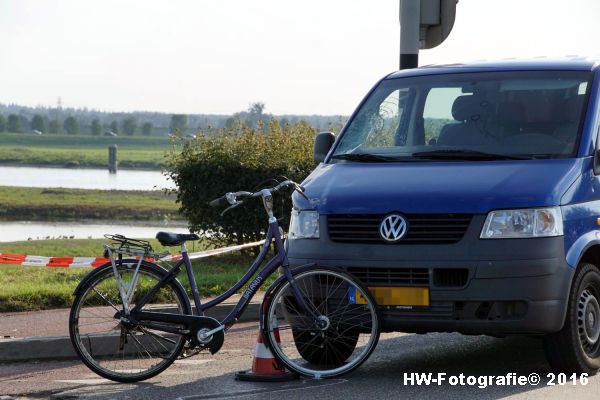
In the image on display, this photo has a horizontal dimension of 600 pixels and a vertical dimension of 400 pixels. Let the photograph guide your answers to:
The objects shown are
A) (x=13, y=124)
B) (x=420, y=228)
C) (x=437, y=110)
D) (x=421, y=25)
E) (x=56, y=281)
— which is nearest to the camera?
(x=420, y=228)

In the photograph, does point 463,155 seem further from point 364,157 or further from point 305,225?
point 305,225

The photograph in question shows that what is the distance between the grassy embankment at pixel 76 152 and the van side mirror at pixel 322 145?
51654mm

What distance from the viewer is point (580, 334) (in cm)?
853

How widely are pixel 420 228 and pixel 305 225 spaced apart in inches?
34.3

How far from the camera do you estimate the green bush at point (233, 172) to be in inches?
685

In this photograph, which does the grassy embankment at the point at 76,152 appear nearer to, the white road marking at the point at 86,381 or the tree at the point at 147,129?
the tree at the point at 147,129

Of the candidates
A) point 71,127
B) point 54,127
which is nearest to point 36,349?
point 71,127

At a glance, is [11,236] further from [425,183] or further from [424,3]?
[425,183]

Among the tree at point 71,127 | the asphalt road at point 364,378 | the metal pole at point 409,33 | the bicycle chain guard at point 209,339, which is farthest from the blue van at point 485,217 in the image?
the tree at point 71,127

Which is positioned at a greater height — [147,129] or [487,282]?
[487,282]

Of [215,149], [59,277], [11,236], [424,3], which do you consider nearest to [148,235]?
[11,236]

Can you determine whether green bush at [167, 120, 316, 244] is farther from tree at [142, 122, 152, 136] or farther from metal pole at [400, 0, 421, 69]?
tree at [142, 122, 152, 136]

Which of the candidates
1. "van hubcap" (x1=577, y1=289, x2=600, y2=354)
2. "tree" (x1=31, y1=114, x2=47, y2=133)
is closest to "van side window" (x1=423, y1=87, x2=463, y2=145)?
"van hubcap" (x1=577, y1=289, x2=600, y2=354)

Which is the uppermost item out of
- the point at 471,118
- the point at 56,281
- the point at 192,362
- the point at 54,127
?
the point at 471,118
